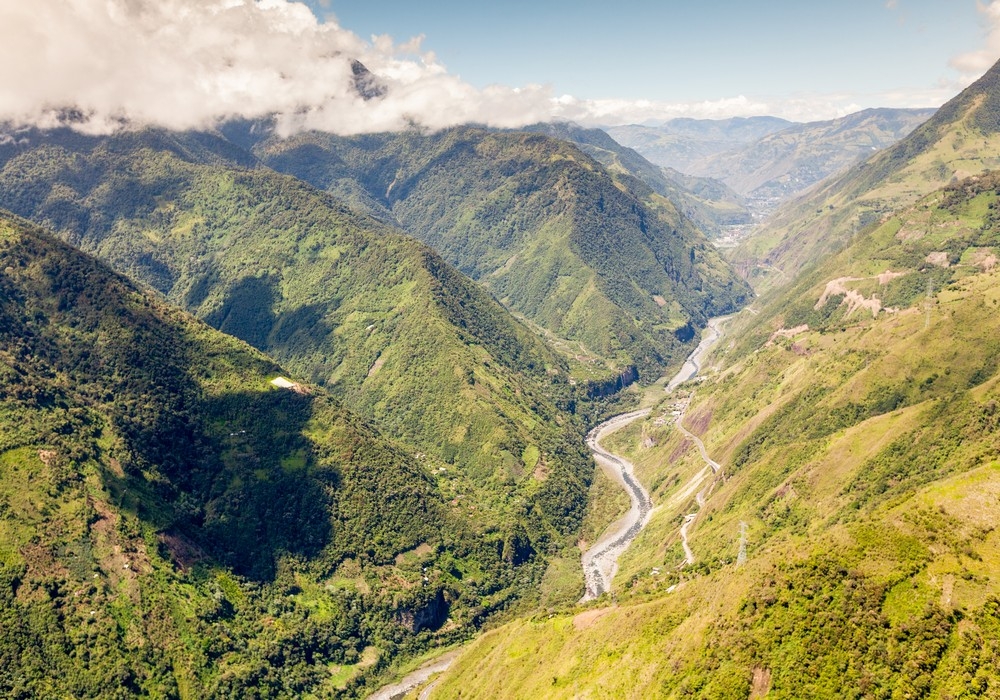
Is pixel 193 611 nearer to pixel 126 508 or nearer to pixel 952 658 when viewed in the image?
pixel 126 508

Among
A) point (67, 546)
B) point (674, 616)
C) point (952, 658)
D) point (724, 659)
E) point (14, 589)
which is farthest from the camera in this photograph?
point (67, 546)

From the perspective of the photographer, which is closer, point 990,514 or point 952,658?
point 952,658

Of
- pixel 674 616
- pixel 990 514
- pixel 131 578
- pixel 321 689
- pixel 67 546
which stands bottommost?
pixel 321 689

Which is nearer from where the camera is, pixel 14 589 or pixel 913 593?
pixel 913 593

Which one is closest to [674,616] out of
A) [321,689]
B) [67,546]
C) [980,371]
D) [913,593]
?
[913,593]

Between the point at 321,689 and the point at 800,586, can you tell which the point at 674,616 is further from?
the point at 321,689

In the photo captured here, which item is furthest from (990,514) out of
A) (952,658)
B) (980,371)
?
(980,371)

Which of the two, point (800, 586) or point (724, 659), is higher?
point (800, 586)

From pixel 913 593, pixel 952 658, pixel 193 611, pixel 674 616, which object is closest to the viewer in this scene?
Answer: pixel 952 658

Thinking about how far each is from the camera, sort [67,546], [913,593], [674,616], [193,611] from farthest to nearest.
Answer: [193,611] < [67,546] < [674,616] < [913,593]
